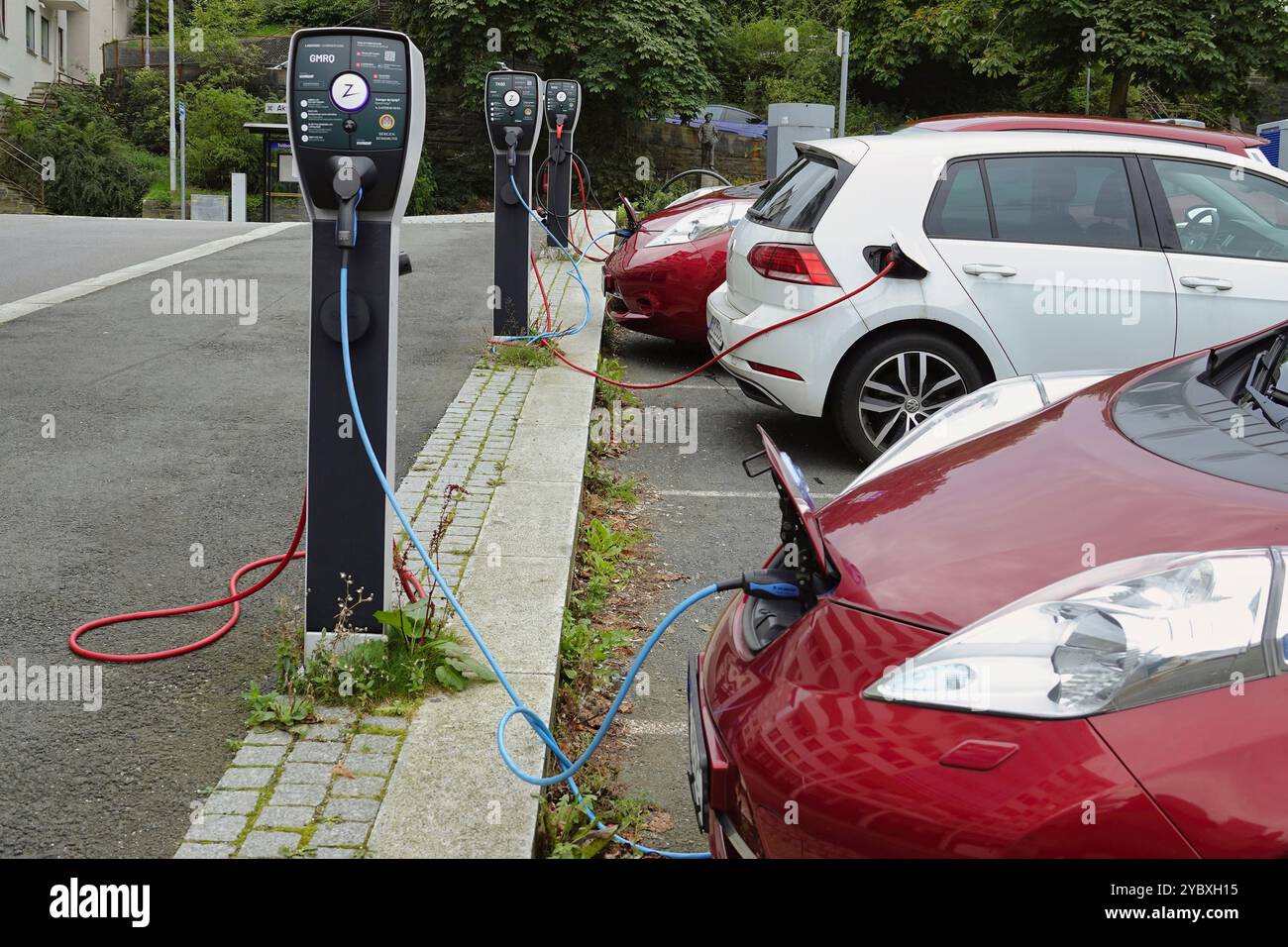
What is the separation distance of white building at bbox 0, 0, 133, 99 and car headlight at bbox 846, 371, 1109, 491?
4147 cm

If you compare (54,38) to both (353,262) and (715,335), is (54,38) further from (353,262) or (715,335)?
(353,262)

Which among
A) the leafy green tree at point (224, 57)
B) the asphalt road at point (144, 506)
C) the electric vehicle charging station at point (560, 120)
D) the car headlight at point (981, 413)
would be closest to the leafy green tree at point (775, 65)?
the leafy green tree at point (224, 57)

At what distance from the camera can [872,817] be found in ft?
7.18

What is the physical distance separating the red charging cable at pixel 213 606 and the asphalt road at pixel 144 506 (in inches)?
1.4

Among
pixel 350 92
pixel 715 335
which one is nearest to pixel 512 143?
pixel 715 335

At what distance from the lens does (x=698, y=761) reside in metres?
2.76

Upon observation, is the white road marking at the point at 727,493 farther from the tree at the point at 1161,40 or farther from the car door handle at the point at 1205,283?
the tree at the point at 1161,40

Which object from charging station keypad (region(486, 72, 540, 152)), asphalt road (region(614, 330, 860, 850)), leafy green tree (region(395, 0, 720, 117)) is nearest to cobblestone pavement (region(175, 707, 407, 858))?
asphalt road (region(614, 330, 860, 850))

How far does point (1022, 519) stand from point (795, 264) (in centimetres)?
430

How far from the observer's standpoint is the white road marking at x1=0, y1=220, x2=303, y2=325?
9914mm
